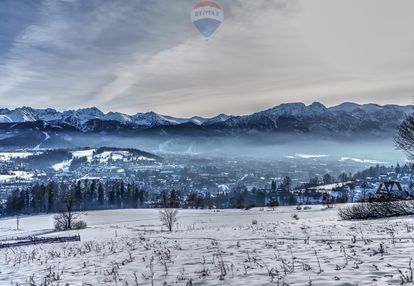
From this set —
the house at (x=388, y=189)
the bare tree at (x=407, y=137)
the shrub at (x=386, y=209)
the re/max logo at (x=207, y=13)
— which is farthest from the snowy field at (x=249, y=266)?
the re/max logo at (x=207, y=13)

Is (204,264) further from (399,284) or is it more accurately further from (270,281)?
(399,284)

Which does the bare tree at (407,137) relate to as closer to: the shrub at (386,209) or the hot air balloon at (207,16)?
the shrub at (386,209)

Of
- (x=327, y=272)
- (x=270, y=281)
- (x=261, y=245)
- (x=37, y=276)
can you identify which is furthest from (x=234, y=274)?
(x=37, y=276)

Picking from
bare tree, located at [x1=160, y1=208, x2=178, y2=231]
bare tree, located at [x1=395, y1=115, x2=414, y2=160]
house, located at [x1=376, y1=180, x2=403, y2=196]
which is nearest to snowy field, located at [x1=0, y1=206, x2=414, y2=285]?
→ house, located at [x1=376, y1=180, x2=403, y2=196]

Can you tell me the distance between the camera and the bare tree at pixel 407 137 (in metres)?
25.3

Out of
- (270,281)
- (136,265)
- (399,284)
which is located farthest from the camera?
(136,265)

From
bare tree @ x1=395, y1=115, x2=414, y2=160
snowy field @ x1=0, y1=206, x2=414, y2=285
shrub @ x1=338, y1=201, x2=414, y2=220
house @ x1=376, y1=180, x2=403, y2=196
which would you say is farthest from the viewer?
shrub @ x1=338, y1=201, x2=414, y2=220

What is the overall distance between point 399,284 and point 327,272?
2.28 metres

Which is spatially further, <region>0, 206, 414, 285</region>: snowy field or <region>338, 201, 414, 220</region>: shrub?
<region>338, 201, 414, 220</region>: shrub

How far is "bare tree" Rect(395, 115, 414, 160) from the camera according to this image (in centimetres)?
2534

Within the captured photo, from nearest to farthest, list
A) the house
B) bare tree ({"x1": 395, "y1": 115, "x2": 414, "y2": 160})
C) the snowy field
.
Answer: the snowy field < bare tree ({"x1": 395, "y1": 115, "x2": 414, "y2": 160}) < the house

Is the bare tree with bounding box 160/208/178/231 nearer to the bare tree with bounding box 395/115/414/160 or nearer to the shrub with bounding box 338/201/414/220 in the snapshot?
the shrub with bounding box 338/201/414/220

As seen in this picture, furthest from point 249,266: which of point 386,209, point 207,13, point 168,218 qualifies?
point 207,13

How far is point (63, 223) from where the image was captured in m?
83.4
